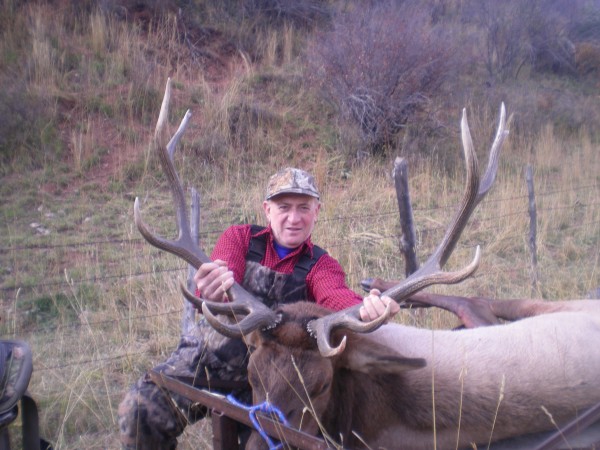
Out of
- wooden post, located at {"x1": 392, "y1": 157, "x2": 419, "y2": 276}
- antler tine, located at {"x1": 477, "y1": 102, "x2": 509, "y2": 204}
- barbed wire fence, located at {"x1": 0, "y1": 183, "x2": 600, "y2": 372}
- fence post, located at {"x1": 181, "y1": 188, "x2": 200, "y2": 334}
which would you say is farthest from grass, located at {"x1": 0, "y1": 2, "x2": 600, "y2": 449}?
antler tine, located at {"x1": 477, "y1": 102, "x2": 509, "y2": 204}

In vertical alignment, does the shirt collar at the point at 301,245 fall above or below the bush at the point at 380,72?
below

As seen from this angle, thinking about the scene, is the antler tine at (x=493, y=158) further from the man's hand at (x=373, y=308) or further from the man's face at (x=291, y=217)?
the man's face at (x=291, y=217)

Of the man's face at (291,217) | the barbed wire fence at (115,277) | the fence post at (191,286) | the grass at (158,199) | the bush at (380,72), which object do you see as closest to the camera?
the man's face at (291,217)

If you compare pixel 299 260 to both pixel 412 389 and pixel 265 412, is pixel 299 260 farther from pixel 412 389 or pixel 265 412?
pixel 265 412

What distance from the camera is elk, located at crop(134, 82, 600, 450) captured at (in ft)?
9.81

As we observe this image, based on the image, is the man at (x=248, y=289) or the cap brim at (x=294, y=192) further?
the cap brim at (x=294, y=192)

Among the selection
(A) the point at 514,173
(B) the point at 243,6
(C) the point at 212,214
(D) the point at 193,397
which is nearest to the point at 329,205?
(C) the point at 212,214

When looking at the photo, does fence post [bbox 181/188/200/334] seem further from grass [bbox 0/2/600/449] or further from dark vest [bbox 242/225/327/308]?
dark vest [bbox 242/225/327/308]

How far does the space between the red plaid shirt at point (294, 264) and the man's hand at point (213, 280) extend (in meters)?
0.29

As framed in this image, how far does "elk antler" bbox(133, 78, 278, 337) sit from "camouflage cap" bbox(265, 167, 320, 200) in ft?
1.65

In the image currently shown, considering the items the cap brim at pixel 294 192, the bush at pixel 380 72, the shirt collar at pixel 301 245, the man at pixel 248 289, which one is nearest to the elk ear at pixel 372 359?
the man at pixel 248 289

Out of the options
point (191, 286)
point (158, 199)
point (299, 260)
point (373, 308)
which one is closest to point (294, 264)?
point (299, 260)

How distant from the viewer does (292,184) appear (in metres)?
3.69

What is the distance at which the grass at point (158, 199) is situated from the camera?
18.7 feet
